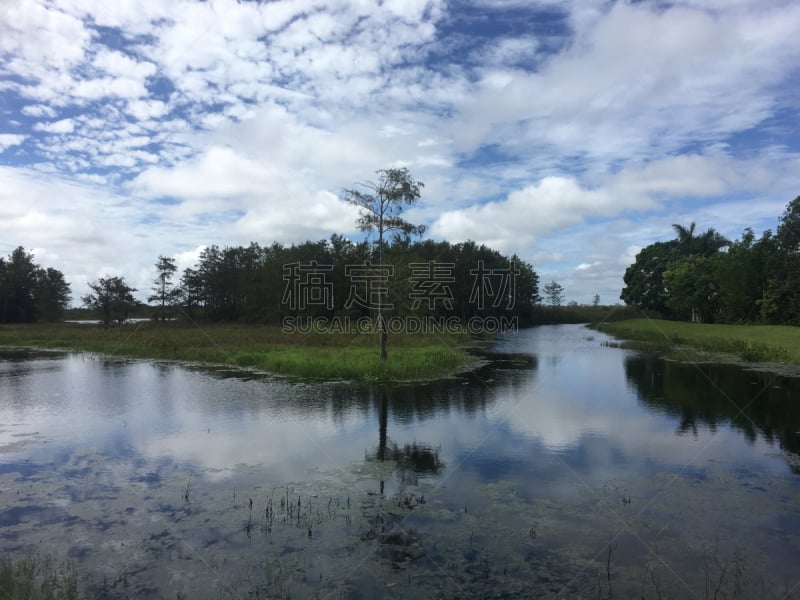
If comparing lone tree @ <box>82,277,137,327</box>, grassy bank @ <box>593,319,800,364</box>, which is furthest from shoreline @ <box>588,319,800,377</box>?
lone tree @ <box>82,277,137,327</box>

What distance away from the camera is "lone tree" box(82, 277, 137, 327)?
178ft

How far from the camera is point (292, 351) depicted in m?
29.0

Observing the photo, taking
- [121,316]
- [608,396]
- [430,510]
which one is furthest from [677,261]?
[430,510]

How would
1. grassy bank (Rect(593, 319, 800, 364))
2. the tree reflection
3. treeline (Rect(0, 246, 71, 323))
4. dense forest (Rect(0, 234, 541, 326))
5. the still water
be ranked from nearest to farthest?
the still water, the tree reflection, grassy bank (Rect(593, 319, 800, 364)), dense forest (Rect(0, 234, 541, 326)), treeline (Rect(0, 246, 71, 323))

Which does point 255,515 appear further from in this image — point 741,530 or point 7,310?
point 7,310

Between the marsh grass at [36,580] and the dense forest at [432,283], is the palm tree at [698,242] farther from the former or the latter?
the marsh grass at [36,580]

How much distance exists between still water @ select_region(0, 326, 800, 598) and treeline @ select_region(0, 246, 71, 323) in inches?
2556

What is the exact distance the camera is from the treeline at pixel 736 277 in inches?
1891

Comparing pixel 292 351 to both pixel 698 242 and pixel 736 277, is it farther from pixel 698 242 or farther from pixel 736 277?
pixel 698 242

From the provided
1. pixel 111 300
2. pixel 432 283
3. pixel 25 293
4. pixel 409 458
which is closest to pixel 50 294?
pixel 25 293

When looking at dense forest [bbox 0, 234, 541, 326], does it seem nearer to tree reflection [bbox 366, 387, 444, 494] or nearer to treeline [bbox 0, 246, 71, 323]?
treeline [bbox 0, 246, 71, 323]

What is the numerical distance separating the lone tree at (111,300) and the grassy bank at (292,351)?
6.44 m

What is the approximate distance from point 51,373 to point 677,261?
70.3 meters

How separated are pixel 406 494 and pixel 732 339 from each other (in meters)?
36.4
